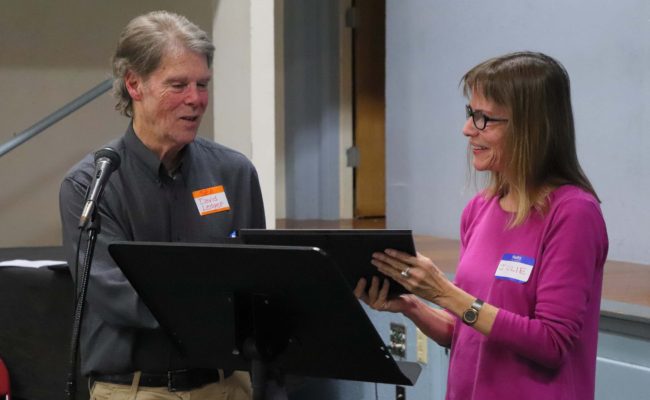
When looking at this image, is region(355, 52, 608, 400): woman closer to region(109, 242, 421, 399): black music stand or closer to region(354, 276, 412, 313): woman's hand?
region(354, 276, 412, 313): woman's hand

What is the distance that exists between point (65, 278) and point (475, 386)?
1971 mm

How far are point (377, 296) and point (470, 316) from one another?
20cm

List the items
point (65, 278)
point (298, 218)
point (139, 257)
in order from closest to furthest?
point (139, 257) → point (65, 278) → point (298, 218)

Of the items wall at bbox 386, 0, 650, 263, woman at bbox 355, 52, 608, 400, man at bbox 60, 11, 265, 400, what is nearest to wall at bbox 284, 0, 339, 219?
wall at bbox 386, 0, 650, 263

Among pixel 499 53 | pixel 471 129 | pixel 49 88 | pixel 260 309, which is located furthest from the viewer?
pixel 49 88

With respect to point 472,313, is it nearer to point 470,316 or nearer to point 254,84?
point 470,316

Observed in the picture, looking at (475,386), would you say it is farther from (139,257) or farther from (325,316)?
(139,257)

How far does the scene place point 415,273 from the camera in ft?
4.93

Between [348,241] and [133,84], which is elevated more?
[133,84]

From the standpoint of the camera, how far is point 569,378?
1.50 meters

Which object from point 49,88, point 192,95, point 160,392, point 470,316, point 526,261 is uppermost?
point 49,88

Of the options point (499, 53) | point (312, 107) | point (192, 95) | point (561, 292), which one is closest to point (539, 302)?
Answer: point (561, 292)

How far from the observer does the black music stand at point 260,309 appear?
1.29 metres

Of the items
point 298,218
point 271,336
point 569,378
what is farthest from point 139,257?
point 298,218
